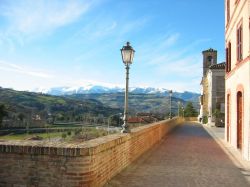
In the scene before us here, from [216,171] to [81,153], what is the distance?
5.05 metres

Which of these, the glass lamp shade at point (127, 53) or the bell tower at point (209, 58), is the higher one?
the bell tower at point (209, 58)

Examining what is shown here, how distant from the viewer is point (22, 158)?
640 centimetres

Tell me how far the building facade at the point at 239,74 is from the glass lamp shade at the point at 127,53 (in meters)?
4.17

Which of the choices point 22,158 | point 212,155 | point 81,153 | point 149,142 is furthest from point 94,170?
point 149,142

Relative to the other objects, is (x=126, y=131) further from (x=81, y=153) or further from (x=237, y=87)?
(x=237, y=87)

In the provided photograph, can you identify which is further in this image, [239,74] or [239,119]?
[239,119]

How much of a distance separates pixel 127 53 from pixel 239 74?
585 cm

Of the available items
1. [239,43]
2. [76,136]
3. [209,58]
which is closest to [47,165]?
[239,43]

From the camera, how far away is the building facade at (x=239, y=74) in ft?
42.4

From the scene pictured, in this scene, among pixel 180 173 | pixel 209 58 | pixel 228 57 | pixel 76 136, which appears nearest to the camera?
pixel 180 173

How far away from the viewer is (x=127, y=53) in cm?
1121

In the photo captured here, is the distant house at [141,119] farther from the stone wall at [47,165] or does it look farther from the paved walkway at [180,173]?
the stone wall at [47,165]

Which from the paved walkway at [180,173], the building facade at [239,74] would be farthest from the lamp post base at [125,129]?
the building facade at [239,74]

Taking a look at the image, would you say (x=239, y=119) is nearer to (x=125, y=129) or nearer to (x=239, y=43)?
(x=239, y=43)
